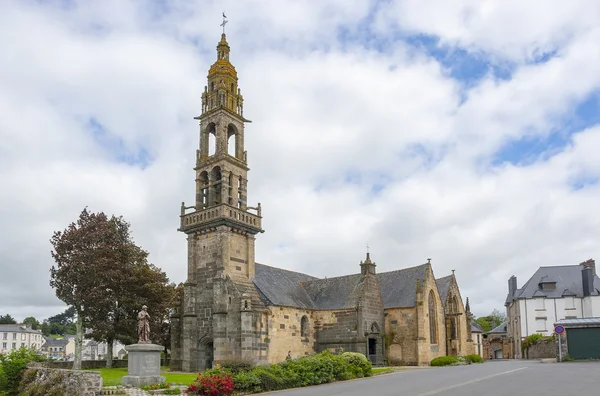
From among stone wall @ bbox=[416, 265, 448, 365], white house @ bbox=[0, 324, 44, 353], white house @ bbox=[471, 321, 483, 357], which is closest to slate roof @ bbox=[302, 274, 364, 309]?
stone wall @ bbox=[416, 265, 448, 365]

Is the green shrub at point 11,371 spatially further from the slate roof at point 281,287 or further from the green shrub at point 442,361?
the green shrub at point 442,361

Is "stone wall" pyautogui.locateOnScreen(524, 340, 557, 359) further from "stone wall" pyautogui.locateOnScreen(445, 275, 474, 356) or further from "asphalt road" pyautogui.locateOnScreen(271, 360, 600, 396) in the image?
"asphalt road" pyautogui.locateOnScreen(271, 360, 600, 396)

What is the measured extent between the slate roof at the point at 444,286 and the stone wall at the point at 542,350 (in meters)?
11.2

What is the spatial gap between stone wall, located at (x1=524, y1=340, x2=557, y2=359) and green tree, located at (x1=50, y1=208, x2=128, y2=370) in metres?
39.7

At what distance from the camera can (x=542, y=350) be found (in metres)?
50.4

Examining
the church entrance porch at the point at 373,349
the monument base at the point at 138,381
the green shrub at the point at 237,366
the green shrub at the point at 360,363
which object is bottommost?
the church entrance porch at the point at 373,349

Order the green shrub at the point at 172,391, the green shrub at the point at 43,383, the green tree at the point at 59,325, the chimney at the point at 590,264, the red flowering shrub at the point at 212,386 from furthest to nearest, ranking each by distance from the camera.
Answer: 1. the green tree at the point at 59,325
2. the chimney at the point at 590,264
3. the green shrub at the point at 43,383
4. the green shrub at the point at 172,391
5. the red flowering shrub at the point at 212,386

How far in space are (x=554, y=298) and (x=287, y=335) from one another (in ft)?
125

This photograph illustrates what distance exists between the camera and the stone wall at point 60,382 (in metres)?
20.6

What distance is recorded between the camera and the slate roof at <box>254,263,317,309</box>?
36375mm

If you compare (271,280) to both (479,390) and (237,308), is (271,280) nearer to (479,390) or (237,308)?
(237,308)

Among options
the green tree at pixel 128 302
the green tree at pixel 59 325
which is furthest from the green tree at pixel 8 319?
the green tree at pixel 128 302

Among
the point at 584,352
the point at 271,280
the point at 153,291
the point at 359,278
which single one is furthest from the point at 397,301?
the point at 153,291

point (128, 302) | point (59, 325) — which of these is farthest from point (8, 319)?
point (128, 302)
